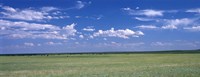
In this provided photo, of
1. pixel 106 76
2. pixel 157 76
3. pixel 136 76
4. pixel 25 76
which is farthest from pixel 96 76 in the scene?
pixel 25 76

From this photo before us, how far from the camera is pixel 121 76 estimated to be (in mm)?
31078

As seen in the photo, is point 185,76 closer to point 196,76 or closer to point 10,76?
point 196,76

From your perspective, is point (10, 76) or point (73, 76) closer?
point (73, 76)

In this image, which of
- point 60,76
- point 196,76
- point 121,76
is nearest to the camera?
point 196,76

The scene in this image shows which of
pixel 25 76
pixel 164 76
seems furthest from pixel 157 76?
pixel 25 76

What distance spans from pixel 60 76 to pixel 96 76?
4.23m

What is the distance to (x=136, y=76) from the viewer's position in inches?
1209

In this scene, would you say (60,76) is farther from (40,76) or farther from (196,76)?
(196,76)

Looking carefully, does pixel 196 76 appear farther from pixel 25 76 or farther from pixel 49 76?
pixel 25 76

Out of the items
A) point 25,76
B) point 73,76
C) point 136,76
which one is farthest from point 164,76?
point 25,76

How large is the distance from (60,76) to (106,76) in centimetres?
531

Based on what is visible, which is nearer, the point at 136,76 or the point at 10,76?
the point at 136,76

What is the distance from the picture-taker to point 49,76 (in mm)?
33281

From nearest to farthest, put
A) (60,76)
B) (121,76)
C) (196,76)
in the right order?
(196,76)
(121,76)
(60,76)
